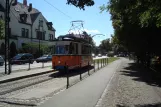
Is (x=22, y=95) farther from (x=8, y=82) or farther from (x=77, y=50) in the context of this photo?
(x=77, y=50)

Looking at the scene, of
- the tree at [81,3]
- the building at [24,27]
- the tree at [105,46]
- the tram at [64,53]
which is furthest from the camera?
the tree at [105,46]

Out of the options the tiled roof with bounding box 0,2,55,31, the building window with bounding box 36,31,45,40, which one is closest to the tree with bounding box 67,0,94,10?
the tiled roof with bounding box 0,2,55,31

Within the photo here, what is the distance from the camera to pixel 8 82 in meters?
18.6

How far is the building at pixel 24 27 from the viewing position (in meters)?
67.7

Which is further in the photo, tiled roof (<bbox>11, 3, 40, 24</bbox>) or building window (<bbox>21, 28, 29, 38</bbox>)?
building window (<bbox>21, 28, 29, 38</bbox>)

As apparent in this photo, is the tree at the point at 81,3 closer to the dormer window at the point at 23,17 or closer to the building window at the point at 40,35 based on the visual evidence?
the dormer window at the point at 23,17

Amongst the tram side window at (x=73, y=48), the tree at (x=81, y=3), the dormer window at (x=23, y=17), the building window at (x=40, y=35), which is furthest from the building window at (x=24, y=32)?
the tree at (x=81, y=3)

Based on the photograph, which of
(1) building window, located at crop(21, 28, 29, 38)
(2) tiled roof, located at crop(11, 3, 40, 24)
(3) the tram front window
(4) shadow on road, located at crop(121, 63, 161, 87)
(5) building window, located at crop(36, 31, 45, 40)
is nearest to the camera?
(4) shadow on road, located at crop(121, 63, 161, 87)

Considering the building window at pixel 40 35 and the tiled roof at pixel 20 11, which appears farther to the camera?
the building window at pixel 40 35

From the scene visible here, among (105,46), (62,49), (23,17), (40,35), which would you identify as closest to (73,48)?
(62,49)

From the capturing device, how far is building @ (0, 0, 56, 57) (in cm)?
6769

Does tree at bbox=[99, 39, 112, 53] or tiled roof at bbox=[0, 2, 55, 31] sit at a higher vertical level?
tiled roof at bbox=[0, 2, 55, 31]

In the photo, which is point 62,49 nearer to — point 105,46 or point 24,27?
point 24,27

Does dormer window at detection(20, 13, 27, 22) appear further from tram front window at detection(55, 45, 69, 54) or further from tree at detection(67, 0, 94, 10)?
tree at detection(67, 0, 94, 10)
